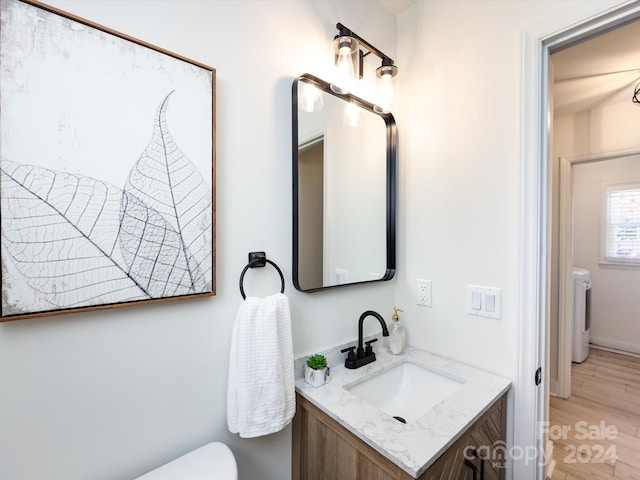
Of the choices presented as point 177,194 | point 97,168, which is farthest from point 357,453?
point 97,168

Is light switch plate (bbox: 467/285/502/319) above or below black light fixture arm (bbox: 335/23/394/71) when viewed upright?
below

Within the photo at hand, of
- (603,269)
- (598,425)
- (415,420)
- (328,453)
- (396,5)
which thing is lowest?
(598,425)

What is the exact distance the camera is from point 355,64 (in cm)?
130

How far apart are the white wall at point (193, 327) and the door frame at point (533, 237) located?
684mm

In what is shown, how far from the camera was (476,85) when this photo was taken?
1231 millimetres

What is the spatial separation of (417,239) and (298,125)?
0.77m

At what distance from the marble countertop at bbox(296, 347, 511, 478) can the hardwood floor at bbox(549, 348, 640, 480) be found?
4.22 feet

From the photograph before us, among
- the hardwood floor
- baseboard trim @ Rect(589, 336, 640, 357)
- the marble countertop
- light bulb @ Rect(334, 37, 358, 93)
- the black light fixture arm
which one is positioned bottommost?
the hardwood floor

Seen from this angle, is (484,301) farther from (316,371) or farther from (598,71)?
(598,71)

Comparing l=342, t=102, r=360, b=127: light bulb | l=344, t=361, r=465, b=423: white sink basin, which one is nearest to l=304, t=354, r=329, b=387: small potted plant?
l=344, t=361, r=465, b=423: white sink basin

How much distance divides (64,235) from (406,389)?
1311mm

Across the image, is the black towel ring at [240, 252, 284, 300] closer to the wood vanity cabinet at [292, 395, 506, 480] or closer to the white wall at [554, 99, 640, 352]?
the wood vanity cabinet at [292, 395, 506, 480]

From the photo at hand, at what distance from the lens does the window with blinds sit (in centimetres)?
342

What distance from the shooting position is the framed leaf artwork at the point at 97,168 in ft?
2.16
